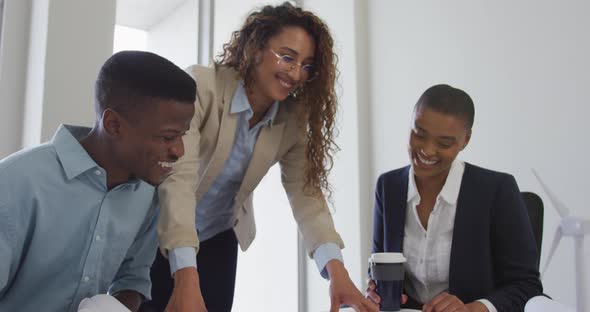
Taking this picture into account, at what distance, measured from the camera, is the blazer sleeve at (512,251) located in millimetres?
1243

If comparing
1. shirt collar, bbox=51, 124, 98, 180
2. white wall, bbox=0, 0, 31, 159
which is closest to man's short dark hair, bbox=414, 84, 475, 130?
shirt collar, bbox=51, 124, 98, 180

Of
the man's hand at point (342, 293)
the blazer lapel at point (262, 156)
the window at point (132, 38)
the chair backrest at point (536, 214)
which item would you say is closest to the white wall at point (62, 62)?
the window at point (132, 38)

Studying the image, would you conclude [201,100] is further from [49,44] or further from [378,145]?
[378,145]

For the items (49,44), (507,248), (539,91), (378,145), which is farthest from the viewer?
(378,145)

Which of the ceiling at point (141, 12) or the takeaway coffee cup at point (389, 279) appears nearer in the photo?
the takeaway coffee cup at point (389, 279)

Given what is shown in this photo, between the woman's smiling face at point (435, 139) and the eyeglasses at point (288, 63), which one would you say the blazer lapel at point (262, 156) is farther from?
the woman's smiling face at point (435, 139)

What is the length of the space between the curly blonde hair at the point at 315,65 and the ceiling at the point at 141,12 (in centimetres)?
153

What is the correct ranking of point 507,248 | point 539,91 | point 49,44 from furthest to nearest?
point 539,91 < point 49,44 < point 507,248

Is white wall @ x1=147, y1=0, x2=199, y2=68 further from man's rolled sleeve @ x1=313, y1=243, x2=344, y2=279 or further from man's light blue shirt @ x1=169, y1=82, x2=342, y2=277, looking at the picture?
man's rolled sleeve @ x1=313, y1=243, x2=344, y2=279

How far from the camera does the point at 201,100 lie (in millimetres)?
1355

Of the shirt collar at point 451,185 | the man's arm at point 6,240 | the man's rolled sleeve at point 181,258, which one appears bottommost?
the man's rolled sleeve at point 181,258

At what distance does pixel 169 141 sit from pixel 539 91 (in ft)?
6.38

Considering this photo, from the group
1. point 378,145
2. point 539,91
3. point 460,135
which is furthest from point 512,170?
point 460,135

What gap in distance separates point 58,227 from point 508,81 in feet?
7.21
